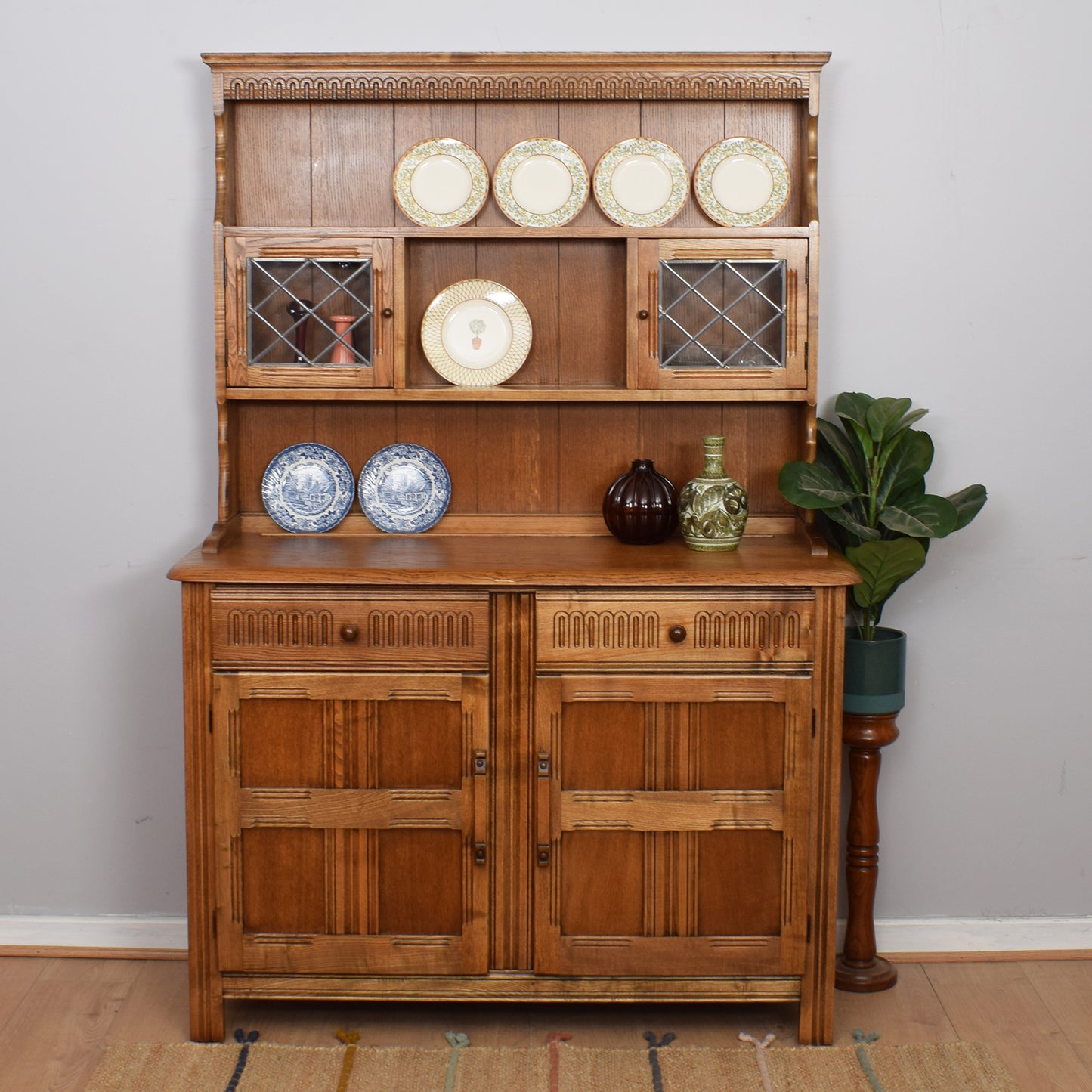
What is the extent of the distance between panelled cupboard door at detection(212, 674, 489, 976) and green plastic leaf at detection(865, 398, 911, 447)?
96cm

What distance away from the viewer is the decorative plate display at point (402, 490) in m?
2.64

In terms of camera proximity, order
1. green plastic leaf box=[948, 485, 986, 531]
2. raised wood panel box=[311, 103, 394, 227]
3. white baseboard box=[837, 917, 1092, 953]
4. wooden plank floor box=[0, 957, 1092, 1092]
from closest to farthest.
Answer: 1. wooden plank floor box=[0, 957, 1092, 1092]
2. green plastic leaf box=[948, 485, 986, 531]
3. raised wood panel box=[311, 103, 394, 227]
4. white baseboard box=[837, 917, 1092, 953]

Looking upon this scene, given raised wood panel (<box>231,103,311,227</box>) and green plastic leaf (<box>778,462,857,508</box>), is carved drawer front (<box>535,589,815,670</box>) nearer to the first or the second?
green plastic leaf (<box>778,462,857,508</box>)

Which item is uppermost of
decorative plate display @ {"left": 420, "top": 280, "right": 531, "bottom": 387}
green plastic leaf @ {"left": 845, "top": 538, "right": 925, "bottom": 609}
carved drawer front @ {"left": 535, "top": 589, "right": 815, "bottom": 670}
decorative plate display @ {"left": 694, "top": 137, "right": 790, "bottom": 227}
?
decorative plate display @ {"left": 694, "top": 137, "right": 790, "bottom": 227}

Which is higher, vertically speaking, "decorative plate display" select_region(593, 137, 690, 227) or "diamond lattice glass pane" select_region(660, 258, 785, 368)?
"decorative plate display" select_region(593, 137, 690, 227)

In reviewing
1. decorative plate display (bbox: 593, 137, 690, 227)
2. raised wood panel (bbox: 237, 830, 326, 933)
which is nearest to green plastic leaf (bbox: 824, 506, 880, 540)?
decorative plate display (bbox: 593, 137, 690, 227)

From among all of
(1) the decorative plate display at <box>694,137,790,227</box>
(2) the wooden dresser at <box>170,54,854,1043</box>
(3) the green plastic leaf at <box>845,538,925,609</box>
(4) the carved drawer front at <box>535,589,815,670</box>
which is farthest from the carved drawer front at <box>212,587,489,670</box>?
(1) the decorative plate display at <box>694,137,790,227</box>

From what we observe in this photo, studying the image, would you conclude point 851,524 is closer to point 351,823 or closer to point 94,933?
point 351,823

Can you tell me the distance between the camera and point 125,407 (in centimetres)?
268

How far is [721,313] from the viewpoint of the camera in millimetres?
2506

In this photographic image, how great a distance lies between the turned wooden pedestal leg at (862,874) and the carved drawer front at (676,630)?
15.9 inches

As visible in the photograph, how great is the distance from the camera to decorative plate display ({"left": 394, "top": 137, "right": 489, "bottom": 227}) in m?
2.56

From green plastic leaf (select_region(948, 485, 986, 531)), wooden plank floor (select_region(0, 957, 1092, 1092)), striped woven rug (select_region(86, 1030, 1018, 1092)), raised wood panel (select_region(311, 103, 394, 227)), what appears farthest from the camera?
raised wood panel (select_region(311, 103, 394, 227))

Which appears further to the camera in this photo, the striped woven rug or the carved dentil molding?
the carved dentil molding
